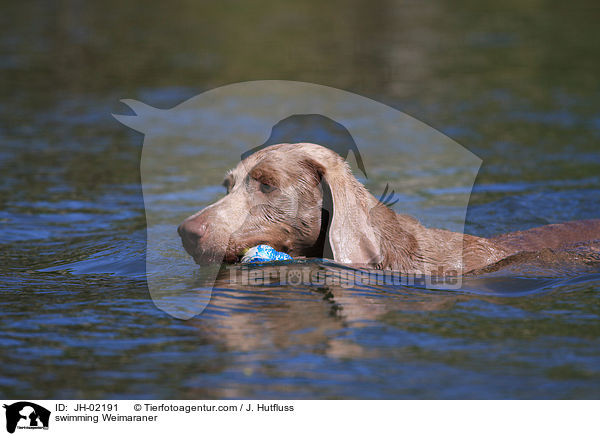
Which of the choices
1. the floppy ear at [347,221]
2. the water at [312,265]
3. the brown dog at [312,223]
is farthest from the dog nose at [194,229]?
the floppy ear at [347,221]

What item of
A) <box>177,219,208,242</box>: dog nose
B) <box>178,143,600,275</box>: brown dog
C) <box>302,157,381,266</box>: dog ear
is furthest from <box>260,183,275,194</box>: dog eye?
<box>177,219,208,242</box>: dog nose

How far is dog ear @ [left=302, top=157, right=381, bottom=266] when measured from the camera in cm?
592

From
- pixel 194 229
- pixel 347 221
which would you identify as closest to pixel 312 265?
pixel 347 221

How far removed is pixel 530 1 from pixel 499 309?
17.6m

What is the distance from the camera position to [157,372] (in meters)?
4.62

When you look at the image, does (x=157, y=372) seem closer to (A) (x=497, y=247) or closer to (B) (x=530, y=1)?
(A) (x=497, y=247)
